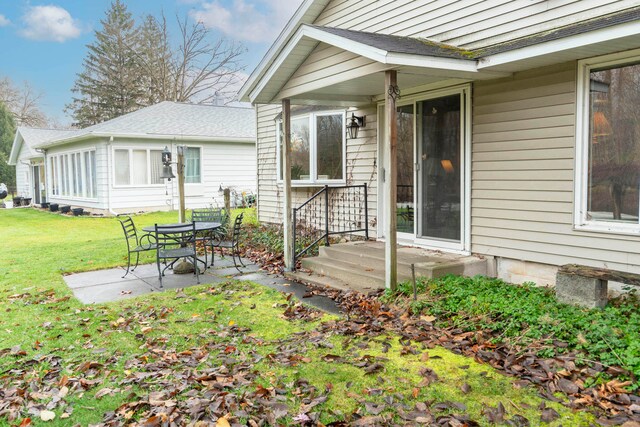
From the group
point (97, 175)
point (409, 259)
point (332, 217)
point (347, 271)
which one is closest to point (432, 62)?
point (409, 259)

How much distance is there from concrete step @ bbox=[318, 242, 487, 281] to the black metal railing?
19.1 inches

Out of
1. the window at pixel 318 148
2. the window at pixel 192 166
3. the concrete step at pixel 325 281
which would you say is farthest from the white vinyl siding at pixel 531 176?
the window at pixel 192 166

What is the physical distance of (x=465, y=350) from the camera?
4.09m

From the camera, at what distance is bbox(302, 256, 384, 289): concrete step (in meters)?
6.20

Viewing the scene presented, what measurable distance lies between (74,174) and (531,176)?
19.5m

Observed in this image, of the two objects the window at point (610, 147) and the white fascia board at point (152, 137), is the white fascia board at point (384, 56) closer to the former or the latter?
the window at point (610, 147)

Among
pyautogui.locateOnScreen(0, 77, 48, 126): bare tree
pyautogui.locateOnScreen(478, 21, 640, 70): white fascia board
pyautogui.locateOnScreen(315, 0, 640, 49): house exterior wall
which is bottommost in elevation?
pyautogui.locateOnScreen(478, 21, 640, 70): white fascia board

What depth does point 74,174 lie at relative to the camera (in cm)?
2005

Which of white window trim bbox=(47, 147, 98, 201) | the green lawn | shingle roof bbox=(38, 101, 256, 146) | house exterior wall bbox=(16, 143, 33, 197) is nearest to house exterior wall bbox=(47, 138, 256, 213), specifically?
white window trim bbox=(47, 147, 98, 201)

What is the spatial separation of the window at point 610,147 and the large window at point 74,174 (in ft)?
57.6

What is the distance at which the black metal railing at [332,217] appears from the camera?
8.27 meters

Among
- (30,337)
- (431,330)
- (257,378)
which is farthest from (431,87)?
(30,337)

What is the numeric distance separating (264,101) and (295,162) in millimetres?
2661

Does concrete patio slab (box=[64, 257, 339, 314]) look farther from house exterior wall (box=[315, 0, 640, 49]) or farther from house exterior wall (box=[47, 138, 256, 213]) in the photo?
house exterior wall (box=[47, 138, 256, 213])
